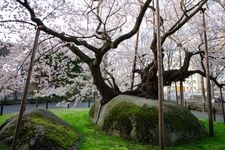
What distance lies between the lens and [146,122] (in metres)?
11.3

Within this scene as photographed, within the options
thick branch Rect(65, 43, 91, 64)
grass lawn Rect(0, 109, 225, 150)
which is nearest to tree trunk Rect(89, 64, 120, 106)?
thick branch Rect(65, 43, 91, 64)

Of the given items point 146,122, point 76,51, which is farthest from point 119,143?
point 76,51

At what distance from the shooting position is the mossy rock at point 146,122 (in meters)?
11.1

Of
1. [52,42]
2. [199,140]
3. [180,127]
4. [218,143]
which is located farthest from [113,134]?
[52,42]

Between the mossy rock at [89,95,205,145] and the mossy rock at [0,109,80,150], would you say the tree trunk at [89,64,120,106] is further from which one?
the mossy rock at [0,109,80,150]

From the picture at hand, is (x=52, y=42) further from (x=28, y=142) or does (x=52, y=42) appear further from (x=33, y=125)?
(x=28, y=142)

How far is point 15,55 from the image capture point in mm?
13555

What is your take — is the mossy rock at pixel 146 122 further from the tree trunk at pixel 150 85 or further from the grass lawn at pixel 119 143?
the tree trunk at pixel 150 85

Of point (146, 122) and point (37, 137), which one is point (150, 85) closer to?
point (146, 122)

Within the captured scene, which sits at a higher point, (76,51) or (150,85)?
(76,51)

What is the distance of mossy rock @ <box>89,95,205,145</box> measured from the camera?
1113 cm

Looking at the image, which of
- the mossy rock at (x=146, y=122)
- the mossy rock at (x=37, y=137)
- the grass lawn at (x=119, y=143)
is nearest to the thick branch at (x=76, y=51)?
the mossy rock at (x=146, y=122)

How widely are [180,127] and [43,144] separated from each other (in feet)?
20.4

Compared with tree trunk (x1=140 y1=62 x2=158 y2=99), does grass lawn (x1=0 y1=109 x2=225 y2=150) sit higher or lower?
lower
